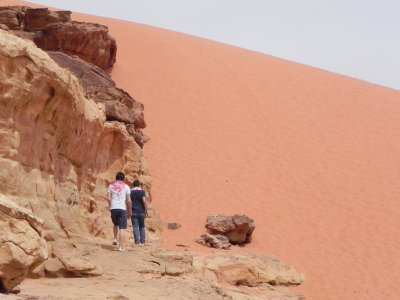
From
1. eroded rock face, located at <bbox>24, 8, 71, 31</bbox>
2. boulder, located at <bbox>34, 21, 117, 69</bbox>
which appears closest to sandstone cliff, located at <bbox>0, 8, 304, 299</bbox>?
boulder, located at <bbox>34, 21, 117, 69</bbox>

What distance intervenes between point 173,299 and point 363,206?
1086 centimetres

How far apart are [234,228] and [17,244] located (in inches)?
318

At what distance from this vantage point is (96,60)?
17703 millimetres

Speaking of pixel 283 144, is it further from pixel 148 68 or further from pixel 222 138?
pixel 148 68

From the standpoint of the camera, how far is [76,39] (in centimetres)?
1652

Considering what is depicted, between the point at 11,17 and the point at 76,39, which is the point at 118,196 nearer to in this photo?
the point at 76,39

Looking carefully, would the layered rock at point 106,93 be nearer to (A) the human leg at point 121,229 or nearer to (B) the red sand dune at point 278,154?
(B) the red sand dune at point 278,154

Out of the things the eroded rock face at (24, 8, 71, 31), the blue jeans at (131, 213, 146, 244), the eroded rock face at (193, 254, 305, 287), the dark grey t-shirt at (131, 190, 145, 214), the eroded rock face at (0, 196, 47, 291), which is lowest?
the eroded rock face at (193, 254, 305, 287)

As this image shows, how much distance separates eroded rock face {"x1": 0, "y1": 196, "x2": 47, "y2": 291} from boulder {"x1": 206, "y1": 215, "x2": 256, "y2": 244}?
7691 millimetres

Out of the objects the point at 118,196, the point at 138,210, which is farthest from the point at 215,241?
the point at 118,196

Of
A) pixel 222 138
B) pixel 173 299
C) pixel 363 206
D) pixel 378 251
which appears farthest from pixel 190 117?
pixel 173 299

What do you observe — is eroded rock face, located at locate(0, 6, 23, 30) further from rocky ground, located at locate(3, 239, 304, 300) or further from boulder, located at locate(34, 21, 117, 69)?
rocky ground, located at locate(3, 239, 304, 300)

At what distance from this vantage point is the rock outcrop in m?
16.2

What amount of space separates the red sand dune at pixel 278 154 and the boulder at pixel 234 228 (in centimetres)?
35
